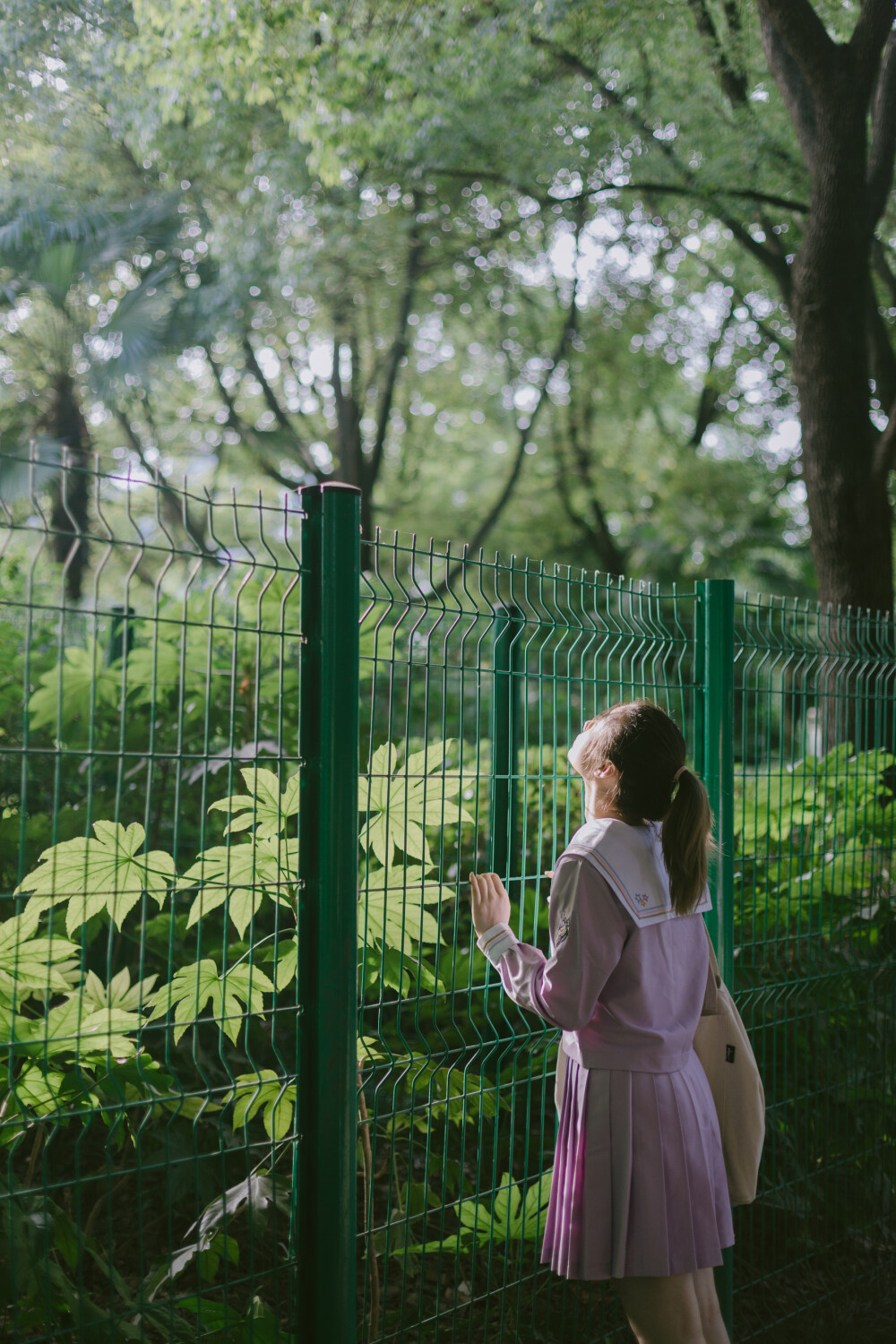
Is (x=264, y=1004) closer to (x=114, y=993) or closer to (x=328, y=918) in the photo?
(x=114, y=993)

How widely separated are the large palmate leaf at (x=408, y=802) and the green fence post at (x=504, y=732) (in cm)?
19

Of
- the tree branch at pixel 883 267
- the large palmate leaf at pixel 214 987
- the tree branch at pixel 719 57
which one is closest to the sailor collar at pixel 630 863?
the large palmate leaf at pixel 214 987

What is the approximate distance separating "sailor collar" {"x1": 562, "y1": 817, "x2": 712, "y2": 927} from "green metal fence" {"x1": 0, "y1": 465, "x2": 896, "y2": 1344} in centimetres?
29

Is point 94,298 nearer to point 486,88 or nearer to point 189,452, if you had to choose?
point 189,452

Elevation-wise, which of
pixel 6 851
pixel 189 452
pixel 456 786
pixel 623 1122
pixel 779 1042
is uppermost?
pixel 189 452

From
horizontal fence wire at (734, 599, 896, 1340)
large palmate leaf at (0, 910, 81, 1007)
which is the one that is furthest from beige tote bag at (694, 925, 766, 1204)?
large palmate leaf at (0, 910, 81, 1007)

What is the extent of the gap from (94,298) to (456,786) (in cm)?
1568

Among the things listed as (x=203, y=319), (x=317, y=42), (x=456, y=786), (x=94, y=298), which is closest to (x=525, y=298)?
(x=203, y=319)

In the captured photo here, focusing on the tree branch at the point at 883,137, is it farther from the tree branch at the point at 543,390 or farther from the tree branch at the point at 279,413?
the tree branch at the point at 279,413

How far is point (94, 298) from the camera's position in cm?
1633

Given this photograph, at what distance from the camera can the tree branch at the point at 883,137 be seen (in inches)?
292

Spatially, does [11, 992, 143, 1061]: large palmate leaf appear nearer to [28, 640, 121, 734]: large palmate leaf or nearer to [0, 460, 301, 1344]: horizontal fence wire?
[0, 460, 301, 1344]: horizontal fence wire

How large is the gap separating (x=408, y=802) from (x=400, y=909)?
27 centimetres

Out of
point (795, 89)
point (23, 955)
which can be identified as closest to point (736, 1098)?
point (23, 955)
